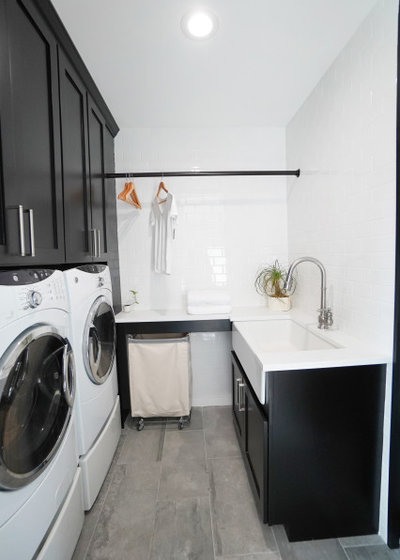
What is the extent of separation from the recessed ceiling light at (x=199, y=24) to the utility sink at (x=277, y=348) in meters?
1.56

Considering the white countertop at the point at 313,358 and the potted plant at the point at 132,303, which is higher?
the potted plant at the point at 132,303

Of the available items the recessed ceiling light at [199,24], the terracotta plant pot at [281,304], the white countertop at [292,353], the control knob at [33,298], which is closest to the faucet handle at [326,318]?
the white countertop at [292,353]

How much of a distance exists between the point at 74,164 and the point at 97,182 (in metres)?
0.35

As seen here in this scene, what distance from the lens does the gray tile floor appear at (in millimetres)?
1113

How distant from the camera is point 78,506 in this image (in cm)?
117

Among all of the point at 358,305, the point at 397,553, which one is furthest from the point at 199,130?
the point at 397,553

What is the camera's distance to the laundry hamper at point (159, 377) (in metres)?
1.86

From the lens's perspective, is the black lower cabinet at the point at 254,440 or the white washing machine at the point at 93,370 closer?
the black lower cabinet at the point at 254,440

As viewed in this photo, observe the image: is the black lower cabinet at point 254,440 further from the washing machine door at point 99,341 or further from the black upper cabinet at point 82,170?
the black upper cabinet at point 82,170

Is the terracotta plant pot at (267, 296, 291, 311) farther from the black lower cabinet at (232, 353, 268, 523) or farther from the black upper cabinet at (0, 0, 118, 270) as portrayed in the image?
the black upper cabinet at (0, 0, 118, 270)

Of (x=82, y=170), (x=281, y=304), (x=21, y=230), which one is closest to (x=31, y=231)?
(x=21, y=230)

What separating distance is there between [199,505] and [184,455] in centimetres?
36

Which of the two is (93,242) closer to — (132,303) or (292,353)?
(132,303)

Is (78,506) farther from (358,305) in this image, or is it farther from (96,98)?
(96,98)
